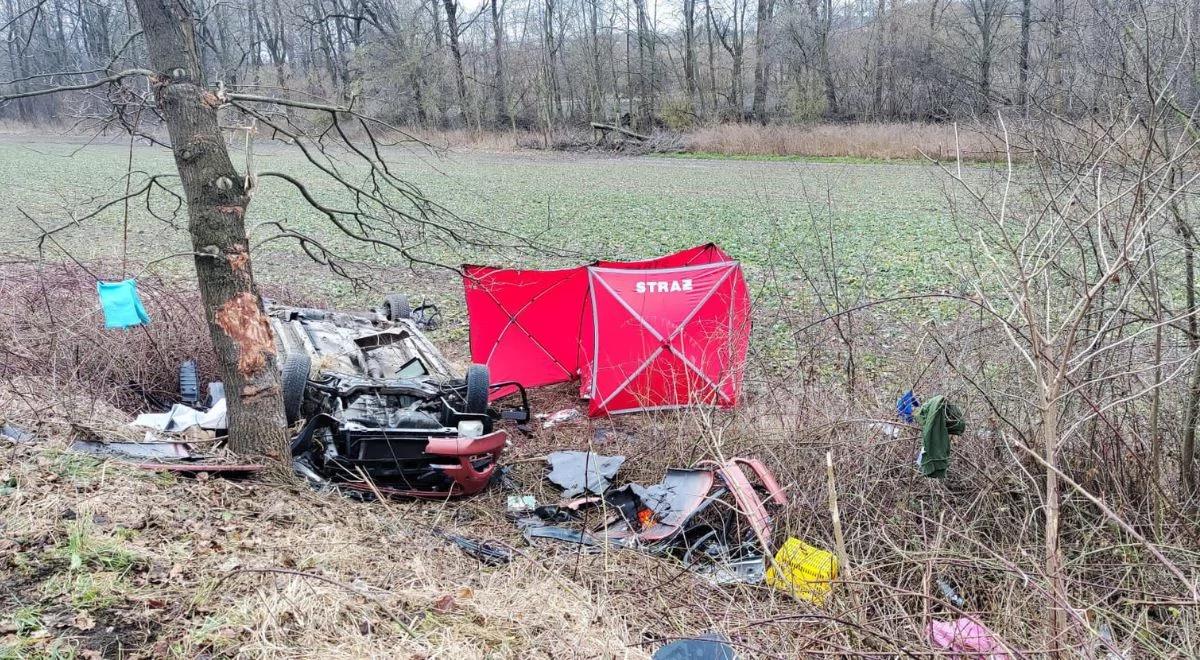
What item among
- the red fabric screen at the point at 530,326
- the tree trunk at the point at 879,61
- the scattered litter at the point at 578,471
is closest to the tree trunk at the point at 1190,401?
the scattered litter at the point at 578,471

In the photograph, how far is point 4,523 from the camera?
14.0 ft

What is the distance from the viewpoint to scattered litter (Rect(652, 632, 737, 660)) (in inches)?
142

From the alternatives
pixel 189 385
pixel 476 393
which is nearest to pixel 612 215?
pixel 189 385

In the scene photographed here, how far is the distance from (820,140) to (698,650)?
1342 inches

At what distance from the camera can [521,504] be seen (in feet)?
21.1

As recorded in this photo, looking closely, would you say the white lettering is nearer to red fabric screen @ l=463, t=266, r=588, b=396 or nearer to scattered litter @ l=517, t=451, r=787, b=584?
red fabric screen @ l=463, t=266, r=588, b=396

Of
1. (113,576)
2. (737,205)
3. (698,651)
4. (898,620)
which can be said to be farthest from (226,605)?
(737,205)

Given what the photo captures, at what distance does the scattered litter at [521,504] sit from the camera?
6336 millimetres

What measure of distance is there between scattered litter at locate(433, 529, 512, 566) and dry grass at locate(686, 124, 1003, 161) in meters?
26.1

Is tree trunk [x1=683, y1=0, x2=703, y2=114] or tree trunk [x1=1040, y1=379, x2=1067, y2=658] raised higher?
tree trunk [x1=683, y1=0, x2=703, y2=114]

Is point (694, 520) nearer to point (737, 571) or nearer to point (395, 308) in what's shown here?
point (737, 571)

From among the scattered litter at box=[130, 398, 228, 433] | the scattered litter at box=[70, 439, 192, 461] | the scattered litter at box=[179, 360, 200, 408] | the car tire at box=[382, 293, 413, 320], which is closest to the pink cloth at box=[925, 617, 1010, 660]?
the scattered litter at box=[70, 439, 192, 461]

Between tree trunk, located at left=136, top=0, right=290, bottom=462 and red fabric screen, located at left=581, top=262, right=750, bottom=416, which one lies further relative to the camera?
red fabric screen, located at left=581, top=262, right=750, bottom=416

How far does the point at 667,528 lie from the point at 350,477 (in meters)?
2.49
